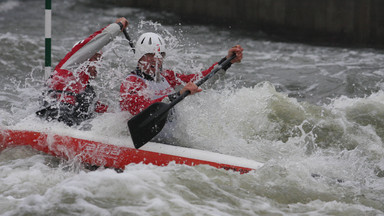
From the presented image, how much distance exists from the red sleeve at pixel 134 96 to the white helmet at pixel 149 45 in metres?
0.25

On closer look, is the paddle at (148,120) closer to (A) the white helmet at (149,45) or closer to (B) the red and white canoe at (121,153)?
(B) the red and white canoe at (121,153)

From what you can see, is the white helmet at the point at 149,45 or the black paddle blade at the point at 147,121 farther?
A: the white helmet at the point at 149,45

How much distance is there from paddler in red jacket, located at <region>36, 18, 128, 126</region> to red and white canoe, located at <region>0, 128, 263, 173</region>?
0.27 meters

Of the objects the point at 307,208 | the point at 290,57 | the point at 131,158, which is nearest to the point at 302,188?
the point at 307,208

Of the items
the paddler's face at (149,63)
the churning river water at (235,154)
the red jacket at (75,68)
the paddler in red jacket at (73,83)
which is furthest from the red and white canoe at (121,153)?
the paddler's face at (149,63)

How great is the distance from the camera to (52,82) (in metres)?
5.35

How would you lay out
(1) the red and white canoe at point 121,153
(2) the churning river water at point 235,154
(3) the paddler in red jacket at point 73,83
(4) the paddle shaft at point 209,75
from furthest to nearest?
(3) the paddler in red jacket at point 73,83 → (1) the red and white canoe at point 121,153 → (4) the paddle shaft at point 209,75 → (2) the churning river water at point 235,154

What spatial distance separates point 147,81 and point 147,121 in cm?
47

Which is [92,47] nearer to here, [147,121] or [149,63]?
[149,63]

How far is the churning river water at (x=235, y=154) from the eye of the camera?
4.11 meters

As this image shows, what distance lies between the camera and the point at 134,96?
193 inches

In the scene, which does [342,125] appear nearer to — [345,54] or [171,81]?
[171,81]

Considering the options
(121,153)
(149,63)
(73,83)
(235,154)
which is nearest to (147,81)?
(149,63)

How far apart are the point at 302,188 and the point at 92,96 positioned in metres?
2.21
